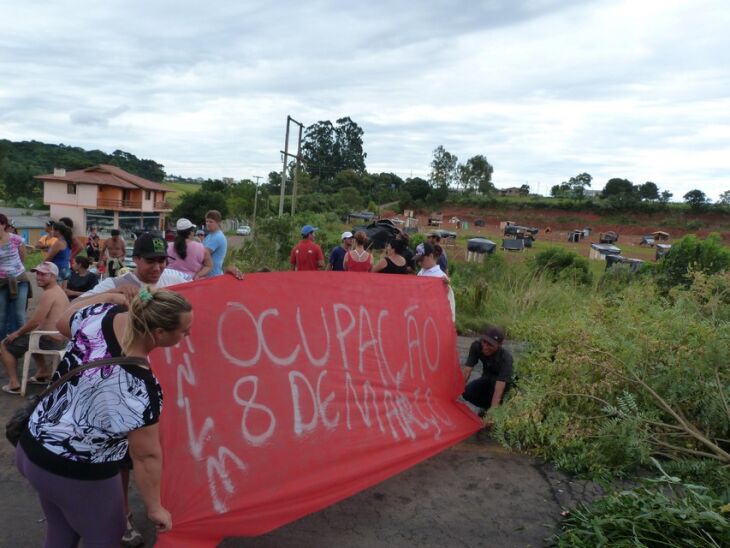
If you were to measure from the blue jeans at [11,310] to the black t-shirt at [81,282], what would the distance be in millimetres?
581

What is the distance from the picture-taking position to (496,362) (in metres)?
5.04

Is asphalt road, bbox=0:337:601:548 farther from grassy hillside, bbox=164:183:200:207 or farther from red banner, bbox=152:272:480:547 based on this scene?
grassy hillside, bbox=164:183:200:207

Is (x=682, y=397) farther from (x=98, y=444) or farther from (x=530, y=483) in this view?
(x=98, y=444)

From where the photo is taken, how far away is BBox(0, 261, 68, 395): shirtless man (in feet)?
16.6

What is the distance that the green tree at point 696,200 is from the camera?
7262 centimetres

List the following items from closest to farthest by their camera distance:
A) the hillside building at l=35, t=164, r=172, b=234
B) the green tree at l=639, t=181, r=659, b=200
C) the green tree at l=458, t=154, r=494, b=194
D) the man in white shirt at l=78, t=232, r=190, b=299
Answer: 1. the man in white shirt at l=78, t=232, r=190, b=299
2. the hillside building at l=35, t=164, r=172, b=234
3. the green tree at l=639, t=181, r=659, b=200
4. the green tree at l=458, t=154, r=494, b=194

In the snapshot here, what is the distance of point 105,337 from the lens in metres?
2.16

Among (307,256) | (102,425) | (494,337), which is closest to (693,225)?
(307,256)

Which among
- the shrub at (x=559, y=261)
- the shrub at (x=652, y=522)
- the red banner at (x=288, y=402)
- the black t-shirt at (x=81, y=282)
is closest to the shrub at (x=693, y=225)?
the shrub at (x=559, y=261)

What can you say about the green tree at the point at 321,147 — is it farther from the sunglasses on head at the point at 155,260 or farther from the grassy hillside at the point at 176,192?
the sunglasses on head at the point at 155,260

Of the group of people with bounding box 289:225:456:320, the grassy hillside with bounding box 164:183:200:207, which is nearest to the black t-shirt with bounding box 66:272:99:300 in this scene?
the group of people with bounding box 289:225:456:320

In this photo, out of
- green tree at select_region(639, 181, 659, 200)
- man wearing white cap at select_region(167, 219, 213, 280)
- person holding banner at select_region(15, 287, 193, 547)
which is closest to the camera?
person holding banner at select_region(15, 287, 193, 547)

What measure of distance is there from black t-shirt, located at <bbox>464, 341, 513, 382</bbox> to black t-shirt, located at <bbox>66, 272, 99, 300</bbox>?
4.58m

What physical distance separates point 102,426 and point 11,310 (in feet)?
15.5
